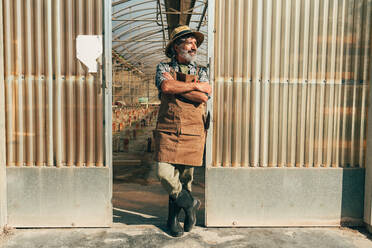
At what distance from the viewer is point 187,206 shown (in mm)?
3539

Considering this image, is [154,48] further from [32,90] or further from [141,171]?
[32,90]

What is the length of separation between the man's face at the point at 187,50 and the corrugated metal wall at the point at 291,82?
1.14 ft

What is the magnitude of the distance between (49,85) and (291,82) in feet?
10.1

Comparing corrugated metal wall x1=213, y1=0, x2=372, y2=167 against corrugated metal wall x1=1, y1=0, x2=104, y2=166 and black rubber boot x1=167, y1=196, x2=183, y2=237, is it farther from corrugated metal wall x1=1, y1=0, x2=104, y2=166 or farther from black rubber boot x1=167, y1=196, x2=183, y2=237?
corrugated metal wall x1=1, y1=0, x2=104, y2=166

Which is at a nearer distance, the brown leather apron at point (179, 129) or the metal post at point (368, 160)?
the brown leather apron at point (179, 129)

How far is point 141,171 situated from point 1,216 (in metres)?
3.61

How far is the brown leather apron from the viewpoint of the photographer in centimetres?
338

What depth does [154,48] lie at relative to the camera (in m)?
20.1

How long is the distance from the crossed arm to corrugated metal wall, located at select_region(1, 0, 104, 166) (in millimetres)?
951

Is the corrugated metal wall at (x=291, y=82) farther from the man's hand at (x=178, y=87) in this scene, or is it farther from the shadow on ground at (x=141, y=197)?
the shadow on ground at (x=141, y=197)

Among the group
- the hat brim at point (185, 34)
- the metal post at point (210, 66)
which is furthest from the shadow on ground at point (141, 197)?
the hat brim at point (185, 34)

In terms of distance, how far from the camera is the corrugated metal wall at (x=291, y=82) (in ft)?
12.1

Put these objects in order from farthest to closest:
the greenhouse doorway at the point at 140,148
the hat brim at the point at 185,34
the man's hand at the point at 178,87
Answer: the greenhouse doorway at the point at 140,148 < the hat brim at the point at 185,34 < the man's hand at the point at 178,87

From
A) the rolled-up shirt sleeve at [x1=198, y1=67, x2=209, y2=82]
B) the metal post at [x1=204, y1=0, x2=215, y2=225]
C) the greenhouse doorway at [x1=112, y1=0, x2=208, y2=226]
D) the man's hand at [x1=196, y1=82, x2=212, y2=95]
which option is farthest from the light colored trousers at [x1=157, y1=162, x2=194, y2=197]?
the rolled-up shirt sleeve at [x1=198, y1=67, x2=209, y2=82]
